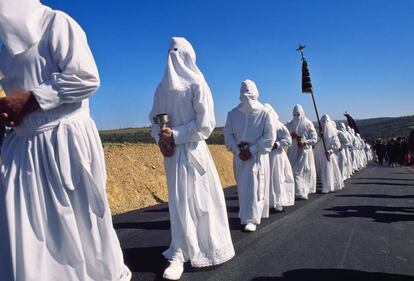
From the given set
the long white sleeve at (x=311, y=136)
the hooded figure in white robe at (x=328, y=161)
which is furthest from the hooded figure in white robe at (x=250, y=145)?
the hooded figure in white robe at (x=328, y=161)

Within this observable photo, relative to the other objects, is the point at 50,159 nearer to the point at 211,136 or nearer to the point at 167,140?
the point at 167,140

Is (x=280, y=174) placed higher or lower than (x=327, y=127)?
lower

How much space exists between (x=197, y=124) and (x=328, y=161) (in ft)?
33.4

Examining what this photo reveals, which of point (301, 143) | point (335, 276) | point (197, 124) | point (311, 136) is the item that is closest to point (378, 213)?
point (301, 143)

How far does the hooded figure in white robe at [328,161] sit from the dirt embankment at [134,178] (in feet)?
17.0

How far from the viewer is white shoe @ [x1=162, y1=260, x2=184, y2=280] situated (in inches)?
182

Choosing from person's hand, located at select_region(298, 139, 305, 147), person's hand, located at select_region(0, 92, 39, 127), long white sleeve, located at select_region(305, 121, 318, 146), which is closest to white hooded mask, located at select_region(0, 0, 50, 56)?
person's hand, located at select_region(0, 92, 39, 127)

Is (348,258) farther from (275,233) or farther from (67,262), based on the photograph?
(67,262)

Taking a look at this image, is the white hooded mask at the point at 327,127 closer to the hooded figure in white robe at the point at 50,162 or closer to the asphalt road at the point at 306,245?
the asphalt road at the point at 306,245

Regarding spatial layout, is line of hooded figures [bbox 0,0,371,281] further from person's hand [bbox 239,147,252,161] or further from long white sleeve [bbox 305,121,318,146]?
long white sleeve [bbox 305,121,318,146]

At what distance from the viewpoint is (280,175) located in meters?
10.1

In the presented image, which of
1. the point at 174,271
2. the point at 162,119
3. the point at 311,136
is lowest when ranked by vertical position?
the point at 174,271

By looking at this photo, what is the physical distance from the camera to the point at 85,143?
3.19 m

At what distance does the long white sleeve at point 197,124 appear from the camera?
4926mm
